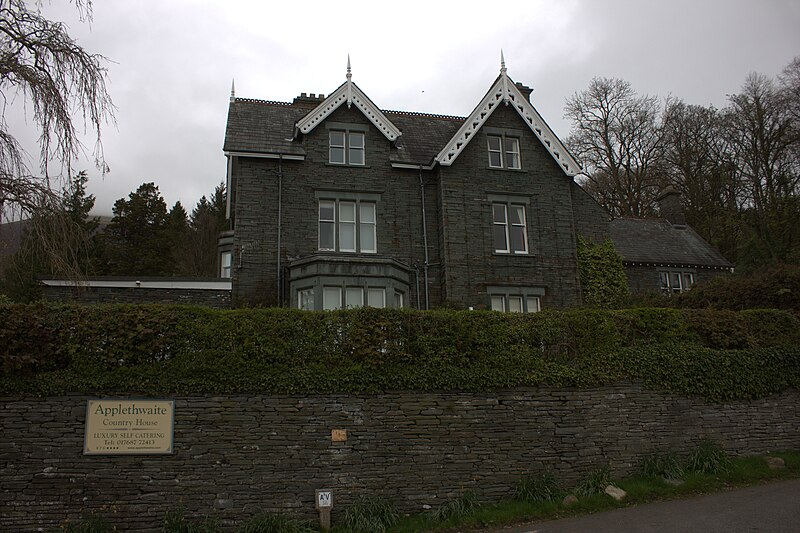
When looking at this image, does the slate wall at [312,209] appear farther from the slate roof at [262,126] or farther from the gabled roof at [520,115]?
the gabled roof at [520,115]

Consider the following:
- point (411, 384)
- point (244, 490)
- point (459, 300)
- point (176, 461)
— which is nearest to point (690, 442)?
point (411, 384)

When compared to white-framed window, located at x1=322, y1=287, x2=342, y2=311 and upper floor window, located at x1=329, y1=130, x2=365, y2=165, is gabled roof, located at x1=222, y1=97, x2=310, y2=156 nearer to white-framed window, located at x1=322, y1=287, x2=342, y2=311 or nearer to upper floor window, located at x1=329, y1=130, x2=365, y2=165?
upper floor window, located at x1=329, y1=130, x2=365, y2=165

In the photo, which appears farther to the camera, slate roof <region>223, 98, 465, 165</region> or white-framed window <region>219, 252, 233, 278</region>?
white-framed window <region>219, 252, 233, 278</region>

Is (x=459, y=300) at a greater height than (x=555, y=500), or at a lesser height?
greater

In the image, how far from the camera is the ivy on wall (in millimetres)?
23328

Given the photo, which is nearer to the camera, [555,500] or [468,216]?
[555,500]

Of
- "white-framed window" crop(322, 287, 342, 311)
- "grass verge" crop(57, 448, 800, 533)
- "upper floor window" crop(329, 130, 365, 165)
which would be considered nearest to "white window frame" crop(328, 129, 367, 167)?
"upper floor window" crop(329, 130, 365, 165)

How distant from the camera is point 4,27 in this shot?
1126cm

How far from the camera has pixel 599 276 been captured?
2345 cm

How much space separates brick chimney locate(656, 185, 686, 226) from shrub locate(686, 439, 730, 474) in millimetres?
22132

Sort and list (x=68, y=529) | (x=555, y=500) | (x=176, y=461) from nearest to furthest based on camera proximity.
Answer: (x=68, y=529) < (x=176, y=461) < (x=555, y=500)

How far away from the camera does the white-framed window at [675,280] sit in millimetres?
28328

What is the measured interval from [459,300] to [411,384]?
838cm

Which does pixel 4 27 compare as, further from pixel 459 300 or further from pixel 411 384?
pixel 459 300
